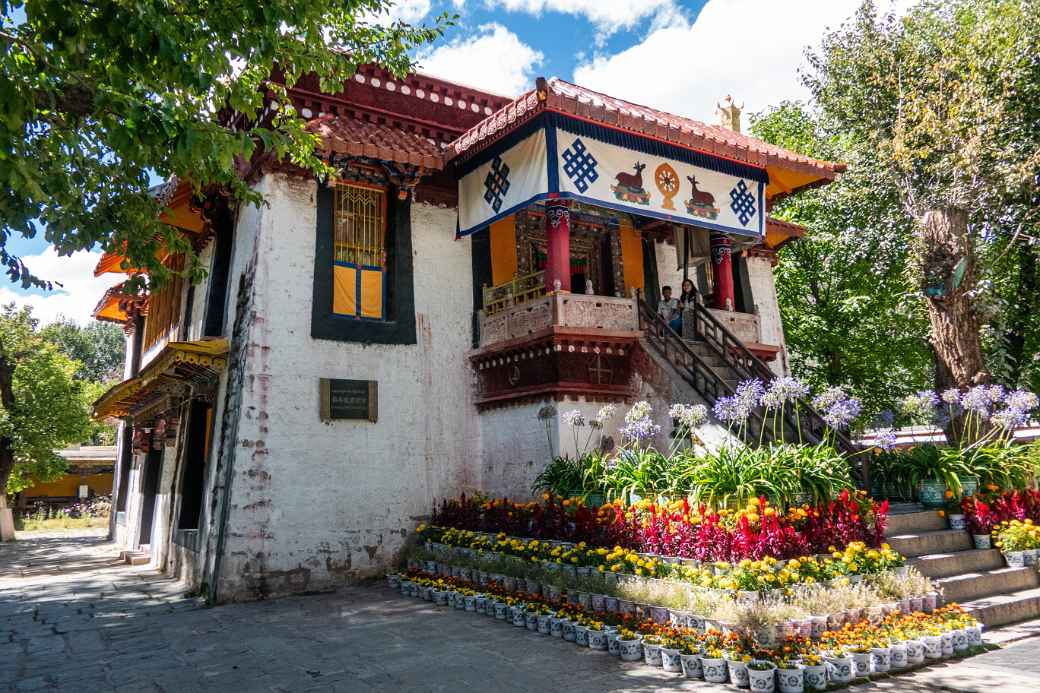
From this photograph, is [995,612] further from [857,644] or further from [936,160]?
[936,160]

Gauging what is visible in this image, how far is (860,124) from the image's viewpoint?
17.2 m

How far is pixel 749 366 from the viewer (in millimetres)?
11586

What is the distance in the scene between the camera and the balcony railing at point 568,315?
10578 mm

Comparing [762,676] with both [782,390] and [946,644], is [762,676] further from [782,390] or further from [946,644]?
[782,390]

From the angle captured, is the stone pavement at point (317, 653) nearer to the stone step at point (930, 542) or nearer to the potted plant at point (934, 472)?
the stone step at point (930, 542)

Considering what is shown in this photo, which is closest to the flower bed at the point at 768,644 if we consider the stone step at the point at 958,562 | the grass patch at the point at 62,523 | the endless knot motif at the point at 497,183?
the stone step at the point at 958,562

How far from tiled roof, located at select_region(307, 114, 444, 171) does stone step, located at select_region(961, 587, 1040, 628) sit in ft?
30.0

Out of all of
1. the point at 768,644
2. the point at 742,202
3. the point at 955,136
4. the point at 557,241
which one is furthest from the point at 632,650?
the point at 955,136

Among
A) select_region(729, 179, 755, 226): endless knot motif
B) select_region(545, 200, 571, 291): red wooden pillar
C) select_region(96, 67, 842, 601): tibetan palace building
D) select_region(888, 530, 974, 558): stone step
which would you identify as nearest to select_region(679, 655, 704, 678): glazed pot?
select_region(888, 530, 974, 558): stone step

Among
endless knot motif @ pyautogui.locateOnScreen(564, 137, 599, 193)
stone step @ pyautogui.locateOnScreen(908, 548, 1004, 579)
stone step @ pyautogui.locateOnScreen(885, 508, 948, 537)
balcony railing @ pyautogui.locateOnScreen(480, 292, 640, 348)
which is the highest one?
endless knot motif @ pyautogui.locateOnScreen(564, 137, 599, 193)

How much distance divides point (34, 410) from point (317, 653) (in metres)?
21.8

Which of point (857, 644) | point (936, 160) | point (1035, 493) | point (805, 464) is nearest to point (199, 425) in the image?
point (805, 464)

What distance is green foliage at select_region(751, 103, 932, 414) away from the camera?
18.4 m

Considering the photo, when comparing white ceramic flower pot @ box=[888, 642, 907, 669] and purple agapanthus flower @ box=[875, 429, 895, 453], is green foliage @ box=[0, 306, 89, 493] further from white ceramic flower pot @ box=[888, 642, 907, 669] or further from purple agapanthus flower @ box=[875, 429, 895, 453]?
white ceramic flower pot @ box=[888, 642, 907, 669]
